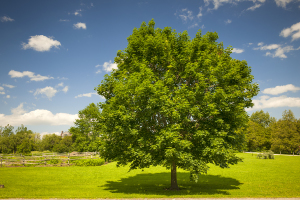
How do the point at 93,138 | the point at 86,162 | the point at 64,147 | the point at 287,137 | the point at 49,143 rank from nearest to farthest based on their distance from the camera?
the point at 86,162, the point at 287,137, the point at 93,138, the point at 64,147, the point at 49,143

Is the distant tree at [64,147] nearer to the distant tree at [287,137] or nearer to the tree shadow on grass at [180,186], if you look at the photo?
the tree shadow on grass at [180,186]

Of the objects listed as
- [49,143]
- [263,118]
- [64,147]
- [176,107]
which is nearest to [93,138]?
[64,147]

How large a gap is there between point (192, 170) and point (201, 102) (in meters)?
4.47

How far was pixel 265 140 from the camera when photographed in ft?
220

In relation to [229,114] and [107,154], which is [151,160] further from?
[229,114]

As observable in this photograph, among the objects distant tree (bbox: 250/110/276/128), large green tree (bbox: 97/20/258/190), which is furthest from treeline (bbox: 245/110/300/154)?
large green tree (bbox: 97/20/258/190)

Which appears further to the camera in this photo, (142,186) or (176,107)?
(142,186)

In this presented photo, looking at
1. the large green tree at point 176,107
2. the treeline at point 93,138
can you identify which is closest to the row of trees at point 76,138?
the treeline at point 93,138

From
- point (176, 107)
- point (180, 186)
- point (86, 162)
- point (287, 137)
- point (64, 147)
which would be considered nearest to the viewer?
point (176, 107)

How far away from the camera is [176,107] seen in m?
11.7

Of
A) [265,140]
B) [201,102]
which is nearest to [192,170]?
[201,102]

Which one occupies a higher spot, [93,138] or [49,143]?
[93,138]

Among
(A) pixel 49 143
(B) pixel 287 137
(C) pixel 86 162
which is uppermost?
(B) pixel 287 137

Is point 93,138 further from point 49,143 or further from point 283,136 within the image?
point 283,136
